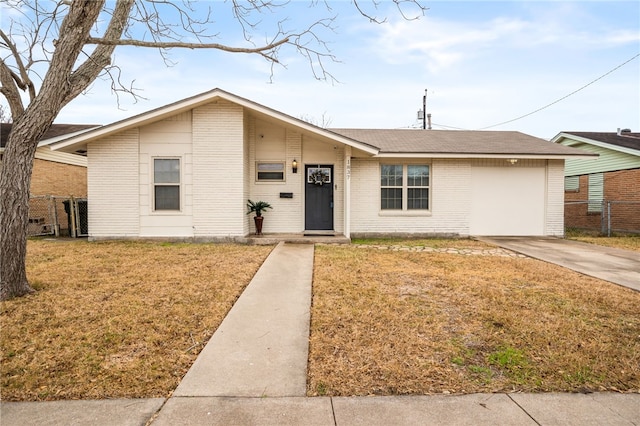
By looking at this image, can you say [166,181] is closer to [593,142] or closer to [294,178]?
[294,178]

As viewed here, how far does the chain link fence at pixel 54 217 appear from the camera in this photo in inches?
468

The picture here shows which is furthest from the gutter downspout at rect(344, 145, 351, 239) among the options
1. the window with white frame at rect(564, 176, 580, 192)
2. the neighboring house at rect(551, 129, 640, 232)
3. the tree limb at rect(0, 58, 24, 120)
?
the window with white frame at rect(564, 176, 580, 192)

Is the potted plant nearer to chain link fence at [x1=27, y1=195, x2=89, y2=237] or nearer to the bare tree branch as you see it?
the bare tree branch

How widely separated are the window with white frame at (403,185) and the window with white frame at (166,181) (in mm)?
6293

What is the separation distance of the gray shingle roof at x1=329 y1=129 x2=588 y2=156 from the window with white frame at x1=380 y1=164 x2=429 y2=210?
2.26 feet

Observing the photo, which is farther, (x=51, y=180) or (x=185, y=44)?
(x=51, y=180)

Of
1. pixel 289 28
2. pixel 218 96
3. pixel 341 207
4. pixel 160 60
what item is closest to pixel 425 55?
pixel 341 207

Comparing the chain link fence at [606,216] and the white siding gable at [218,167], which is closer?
the white siding gable at [218,167]

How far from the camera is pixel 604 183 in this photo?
615 inches

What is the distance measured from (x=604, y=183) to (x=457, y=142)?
8067mm

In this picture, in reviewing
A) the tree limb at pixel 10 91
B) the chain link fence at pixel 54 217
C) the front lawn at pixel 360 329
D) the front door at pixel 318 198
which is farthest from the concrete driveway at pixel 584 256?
the chain link fence at pixel 54 217

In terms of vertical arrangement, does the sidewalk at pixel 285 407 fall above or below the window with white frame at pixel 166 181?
below

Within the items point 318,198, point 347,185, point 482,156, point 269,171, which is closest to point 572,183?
point 482,156

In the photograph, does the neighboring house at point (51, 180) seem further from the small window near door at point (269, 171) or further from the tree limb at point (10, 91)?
the tree limb at point (10, 91)
